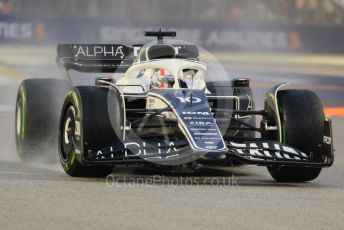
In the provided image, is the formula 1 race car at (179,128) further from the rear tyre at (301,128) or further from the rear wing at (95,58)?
the rear wing at (95,58)

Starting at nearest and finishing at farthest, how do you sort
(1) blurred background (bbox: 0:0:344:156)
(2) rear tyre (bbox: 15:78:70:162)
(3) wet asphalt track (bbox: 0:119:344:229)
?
1. (3) wet asphalt track (bbox: 0:119:344:229)
2. (2) rear tyre (bbox: 15:78:70:162)
3. (1) blurred background (bbox: 0:0:344:156)

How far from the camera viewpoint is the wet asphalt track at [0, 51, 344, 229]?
7.30m

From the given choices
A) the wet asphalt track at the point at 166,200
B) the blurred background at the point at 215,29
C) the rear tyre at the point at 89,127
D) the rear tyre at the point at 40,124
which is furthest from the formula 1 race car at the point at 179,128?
the blurred background at the point at 215,29

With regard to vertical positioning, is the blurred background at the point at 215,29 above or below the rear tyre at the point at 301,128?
below

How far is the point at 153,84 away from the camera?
11.0 m

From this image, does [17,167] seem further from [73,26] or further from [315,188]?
[73,26]

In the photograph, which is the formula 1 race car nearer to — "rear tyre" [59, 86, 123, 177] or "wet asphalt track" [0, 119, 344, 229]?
"rear tyre" [59, 86, 123, 177]

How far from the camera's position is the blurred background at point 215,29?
1190 inches

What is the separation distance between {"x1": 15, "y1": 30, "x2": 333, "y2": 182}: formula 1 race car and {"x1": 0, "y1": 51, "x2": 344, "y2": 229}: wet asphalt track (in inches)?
8.7

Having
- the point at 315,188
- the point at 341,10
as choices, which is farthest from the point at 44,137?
the point at 341,10

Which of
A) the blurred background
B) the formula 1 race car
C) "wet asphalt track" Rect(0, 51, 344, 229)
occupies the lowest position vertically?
the blurred background

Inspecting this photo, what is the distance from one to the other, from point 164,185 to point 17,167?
2015mm

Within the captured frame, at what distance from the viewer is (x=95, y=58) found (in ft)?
42.2

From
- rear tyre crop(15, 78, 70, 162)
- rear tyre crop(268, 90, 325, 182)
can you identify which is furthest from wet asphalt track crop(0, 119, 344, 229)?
rear tyre crop(15, 78, 70, 162)
